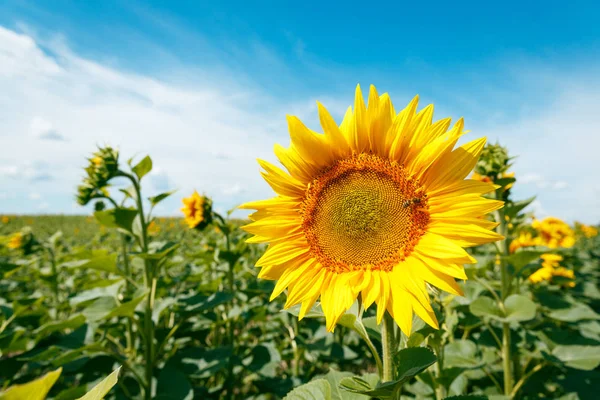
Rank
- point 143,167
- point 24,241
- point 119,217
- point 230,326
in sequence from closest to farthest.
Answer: point 119,217
point 143,167
point 230,326
point 24,241

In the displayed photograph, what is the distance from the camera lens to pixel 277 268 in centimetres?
149

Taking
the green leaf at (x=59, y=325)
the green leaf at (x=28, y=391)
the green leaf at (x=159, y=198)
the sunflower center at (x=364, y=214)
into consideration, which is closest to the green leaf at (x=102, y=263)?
the green leaf at (x=59, y=325)

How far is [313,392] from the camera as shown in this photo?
49.6 inches

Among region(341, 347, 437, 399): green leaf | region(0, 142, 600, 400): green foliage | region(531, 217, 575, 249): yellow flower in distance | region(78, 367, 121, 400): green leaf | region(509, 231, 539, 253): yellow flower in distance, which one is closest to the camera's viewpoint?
region(78, 367, 121, 400): green leaf

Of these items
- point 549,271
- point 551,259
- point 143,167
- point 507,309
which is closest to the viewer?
point 507,309

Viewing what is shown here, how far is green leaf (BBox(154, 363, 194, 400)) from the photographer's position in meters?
2.34

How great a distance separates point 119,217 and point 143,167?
1.23 feet

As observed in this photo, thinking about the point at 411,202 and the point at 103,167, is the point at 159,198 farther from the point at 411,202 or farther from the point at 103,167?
the point at 411,202

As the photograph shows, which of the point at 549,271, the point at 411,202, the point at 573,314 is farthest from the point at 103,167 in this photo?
the point at 549,271

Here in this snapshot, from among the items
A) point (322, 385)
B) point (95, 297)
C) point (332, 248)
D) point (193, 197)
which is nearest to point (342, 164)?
point (332, 248)

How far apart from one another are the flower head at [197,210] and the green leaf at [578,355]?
2960mm

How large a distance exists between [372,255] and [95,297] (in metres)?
1.99

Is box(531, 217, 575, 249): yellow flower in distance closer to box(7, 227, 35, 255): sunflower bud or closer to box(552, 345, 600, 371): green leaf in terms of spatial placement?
box(552, 345, 600, 371): green leaf

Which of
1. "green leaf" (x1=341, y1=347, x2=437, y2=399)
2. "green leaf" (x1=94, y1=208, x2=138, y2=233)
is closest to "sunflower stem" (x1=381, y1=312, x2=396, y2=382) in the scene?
"green leaf" (x1=341, y1=347, x2=437, y2=399)
